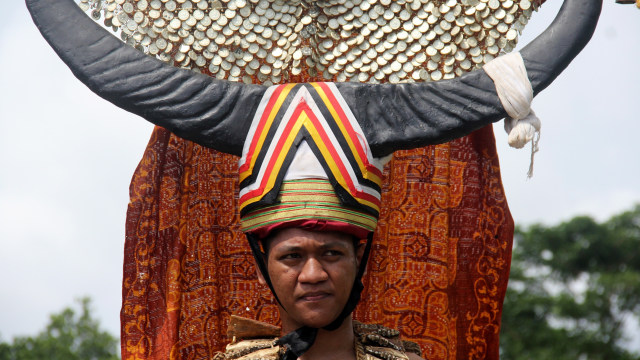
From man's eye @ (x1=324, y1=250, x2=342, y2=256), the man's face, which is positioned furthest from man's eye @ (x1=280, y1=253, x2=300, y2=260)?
man's eye @ (x1=324, y1=250, x2=342, y2=256)

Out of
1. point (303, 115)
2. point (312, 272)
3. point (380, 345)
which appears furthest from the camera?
point (380, 345)

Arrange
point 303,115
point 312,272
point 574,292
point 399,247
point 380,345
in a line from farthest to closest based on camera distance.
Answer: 1. point 574,292
2. point 399,247
3. point 380,345
4. point 303,115
5. point 312,272

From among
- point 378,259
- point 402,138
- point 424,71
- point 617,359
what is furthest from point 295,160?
point 617,359

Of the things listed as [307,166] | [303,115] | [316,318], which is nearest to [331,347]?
[316,318]

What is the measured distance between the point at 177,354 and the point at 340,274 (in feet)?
3.19

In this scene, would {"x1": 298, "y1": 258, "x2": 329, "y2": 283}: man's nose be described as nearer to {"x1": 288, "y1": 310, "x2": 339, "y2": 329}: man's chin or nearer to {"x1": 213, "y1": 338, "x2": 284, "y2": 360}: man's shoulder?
{"x1": 288, "y1": 310, "x2": 339, "y2": 329}: man's chin

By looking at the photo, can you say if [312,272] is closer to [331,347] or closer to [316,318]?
[316,318]

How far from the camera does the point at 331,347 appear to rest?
154 inches

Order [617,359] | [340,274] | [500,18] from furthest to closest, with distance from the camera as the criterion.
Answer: [617,359], [500,18], [340,274]

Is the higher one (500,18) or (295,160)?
(500,18)

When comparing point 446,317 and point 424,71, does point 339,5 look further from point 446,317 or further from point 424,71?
point 446,317

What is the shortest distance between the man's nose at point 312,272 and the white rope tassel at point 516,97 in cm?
84

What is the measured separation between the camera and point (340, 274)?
3.72m

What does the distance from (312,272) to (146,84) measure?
37.0 inches
